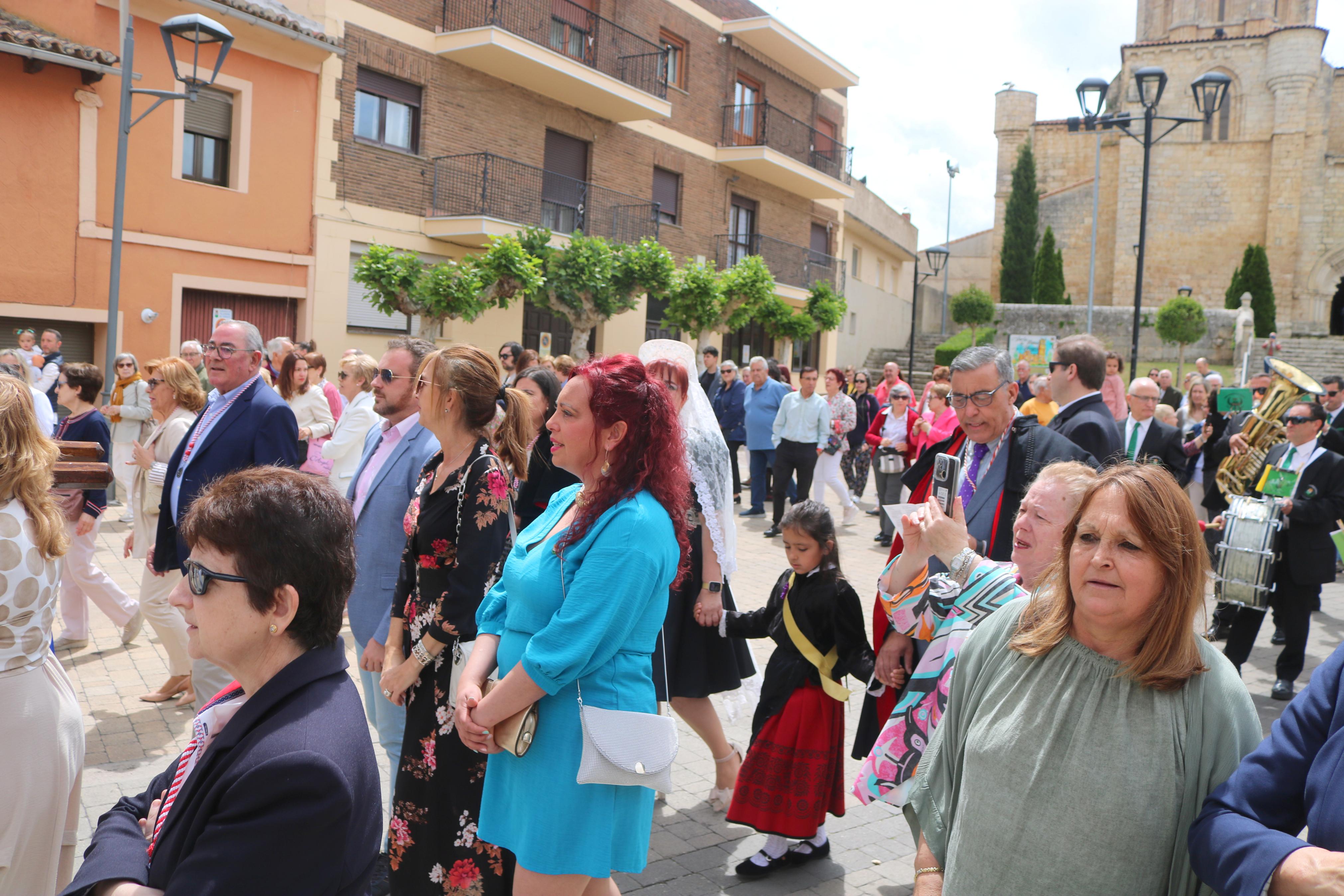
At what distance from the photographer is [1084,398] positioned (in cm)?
527

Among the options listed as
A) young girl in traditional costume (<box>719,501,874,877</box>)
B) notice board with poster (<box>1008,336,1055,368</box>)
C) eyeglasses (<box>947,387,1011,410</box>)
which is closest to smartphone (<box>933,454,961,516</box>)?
eyeglasses (<box>947,387,1011,410</box>)

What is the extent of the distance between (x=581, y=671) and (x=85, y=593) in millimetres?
5305

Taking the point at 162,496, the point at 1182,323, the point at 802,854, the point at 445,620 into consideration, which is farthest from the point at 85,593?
the point at 1182,323

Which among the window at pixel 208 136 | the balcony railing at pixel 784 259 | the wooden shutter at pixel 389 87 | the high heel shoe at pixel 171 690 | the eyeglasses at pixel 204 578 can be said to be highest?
the wooden shutter at pixel 389 87

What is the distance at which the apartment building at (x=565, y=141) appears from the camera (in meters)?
16.9

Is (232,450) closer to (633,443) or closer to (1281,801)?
(633,443)

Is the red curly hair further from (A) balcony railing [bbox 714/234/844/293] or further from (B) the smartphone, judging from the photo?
(A) balcony railing [bbox 714/234/844/293]

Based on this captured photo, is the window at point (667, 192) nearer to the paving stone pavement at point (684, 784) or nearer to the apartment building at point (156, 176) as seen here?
the apartment building at point (156, 176)

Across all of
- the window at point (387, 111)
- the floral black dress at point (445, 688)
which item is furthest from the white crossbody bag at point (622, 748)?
the window at point (387, 111)

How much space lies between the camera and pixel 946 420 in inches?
408

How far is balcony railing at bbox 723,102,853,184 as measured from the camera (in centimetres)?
2636

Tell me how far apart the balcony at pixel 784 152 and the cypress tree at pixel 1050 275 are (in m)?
16.2

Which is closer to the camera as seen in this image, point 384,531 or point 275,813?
point 275,813

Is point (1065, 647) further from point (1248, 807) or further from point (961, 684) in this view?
point (1248, 807)
